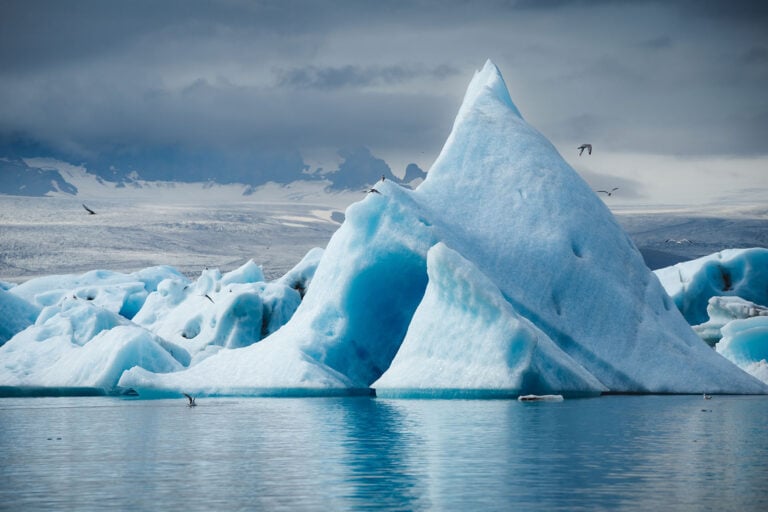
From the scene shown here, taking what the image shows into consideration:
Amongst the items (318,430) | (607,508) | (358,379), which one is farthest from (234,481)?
(358,379)

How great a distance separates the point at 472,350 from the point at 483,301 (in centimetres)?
135

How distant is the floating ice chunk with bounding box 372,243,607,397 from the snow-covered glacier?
4cm

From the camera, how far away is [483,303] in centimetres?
2755

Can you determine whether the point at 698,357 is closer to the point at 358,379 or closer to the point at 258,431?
the point at 358,379

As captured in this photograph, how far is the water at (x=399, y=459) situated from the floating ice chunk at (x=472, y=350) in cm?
88

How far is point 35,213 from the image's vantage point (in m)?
114

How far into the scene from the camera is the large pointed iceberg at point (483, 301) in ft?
91.9

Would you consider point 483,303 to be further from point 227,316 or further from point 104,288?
point 104,288

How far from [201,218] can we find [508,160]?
9731 centimetres

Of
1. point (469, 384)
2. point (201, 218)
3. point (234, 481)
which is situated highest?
point (201, 218)

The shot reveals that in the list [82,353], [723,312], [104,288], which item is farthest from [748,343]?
[104,288]

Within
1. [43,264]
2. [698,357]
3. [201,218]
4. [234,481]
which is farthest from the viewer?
[201,218]

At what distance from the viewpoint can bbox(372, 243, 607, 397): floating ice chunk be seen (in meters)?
27.0

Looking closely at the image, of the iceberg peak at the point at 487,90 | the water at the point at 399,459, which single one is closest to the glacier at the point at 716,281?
the iceberg peak at the point at 487,90
